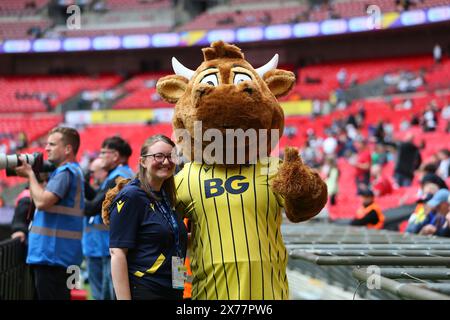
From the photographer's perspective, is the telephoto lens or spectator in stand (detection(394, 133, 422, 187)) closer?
the telephoto lens

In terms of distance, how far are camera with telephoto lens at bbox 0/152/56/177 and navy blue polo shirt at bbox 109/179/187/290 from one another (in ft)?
3.59

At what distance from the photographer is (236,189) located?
294cm

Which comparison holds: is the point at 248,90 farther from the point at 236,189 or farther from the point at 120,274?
the point at 120,274

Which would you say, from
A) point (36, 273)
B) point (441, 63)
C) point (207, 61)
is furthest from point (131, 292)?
point (441, 63)

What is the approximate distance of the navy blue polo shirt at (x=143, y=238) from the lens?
2871 millimetres

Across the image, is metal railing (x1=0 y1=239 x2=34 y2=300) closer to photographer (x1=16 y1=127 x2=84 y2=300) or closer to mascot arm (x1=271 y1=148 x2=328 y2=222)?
photographer (x1=16 y1=127 x2=84 y2=300)

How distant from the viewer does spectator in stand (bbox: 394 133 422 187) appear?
11.8 m

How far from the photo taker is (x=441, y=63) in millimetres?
24047

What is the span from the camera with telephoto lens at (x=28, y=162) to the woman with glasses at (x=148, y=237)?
106 cm

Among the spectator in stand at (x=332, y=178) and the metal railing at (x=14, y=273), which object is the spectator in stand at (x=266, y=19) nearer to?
the spectator in stand at (x=332, y=178)

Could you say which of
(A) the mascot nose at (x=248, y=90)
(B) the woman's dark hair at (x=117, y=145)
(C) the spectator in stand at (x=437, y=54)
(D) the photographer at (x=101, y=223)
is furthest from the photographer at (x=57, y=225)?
(C) the spectator in stand at (x=437, y=54)

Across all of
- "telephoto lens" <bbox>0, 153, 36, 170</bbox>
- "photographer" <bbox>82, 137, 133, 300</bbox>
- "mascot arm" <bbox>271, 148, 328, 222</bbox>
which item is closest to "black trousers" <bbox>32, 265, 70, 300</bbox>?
"photographer" <bbox>82, 137, 133, 300</bbox>

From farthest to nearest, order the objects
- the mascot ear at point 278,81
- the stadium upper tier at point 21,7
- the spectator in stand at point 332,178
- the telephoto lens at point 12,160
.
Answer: the stadium upper tier at point 21,7
the spectator in stand at point 332,178
the telephoto lens at point 12,160
the mascot ear at point 278,81

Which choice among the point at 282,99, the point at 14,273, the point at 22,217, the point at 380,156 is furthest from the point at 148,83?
the point at 14,273
